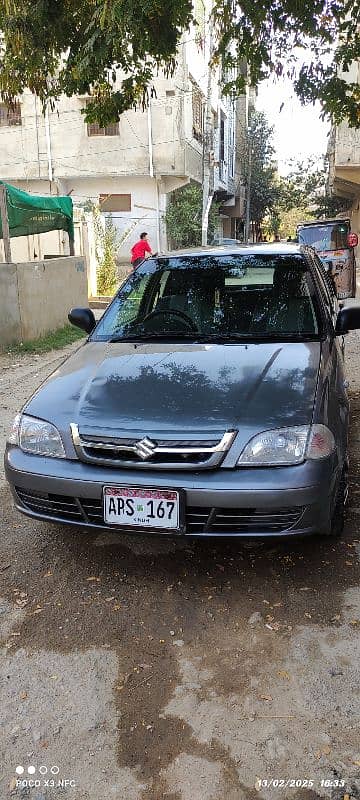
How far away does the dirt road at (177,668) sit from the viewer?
201 centimetres

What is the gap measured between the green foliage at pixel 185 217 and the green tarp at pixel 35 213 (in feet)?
36.0

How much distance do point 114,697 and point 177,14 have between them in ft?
18.7

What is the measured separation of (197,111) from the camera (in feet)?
77.4

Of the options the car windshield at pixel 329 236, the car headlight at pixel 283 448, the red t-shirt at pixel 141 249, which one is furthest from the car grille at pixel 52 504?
the car windshield at pixel 329 236

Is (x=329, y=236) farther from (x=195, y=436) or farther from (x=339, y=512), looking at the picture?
(x=195, y=436)

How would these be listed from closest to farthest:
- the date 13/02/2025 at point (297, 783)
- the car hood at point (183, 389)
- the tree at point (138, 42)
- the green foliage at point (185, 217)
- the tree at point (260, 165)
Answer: the date 13/02/2025 at point (297, 783) < the car hood at point (183, 389) < the tree at point (138, 42) < the green foliage at point (185, 217) < the tree at point (260, 165)

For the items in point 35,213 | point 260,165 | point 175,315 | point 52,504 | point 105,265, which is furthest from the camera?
point 260,165

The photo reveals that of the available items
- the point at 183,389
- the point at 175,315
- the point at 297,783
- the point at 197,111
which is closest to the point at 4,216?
the point at 175,315

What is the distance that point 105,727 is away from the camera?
221 centimetres

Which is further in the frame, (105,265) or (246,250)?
(105,265)

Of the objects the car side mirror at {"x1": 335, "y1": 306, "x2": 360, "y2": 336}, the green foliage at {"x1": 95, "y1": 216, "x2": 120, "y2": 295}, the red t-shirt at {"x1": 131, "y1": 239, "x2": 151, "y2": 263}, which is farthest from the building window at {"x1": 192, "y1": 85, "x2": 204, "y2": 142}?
the car side mirror at {"x1": 335, "y1": 306, "x2": 360, "y2": 336}

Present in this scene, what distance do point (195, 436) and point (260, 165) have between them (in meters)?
38.1

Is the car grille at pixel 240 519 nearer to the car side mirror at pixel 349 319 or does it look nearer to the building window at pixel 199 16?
the car side mirror at pixel 349 319

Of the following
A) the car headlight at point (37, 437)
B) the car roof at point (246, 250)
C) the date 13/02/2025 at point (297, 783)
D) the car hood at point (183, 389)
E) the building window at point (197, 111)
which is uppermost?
the building window at point (197, 111)
